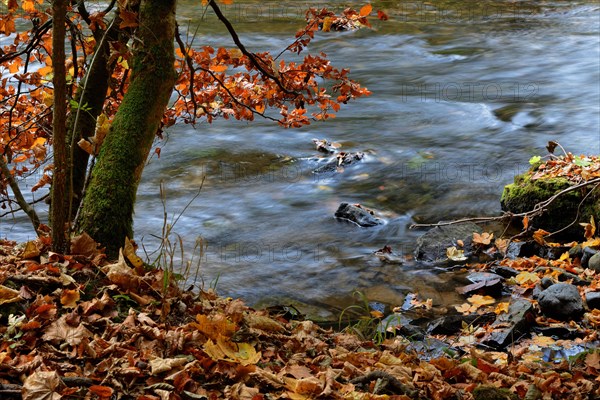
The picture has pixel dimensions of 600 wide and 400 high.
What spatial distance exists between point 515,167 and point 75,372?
8.19 m

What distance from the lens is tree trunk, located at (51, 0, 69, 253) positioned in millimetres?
3439

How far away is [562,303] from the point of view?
558 centimetres

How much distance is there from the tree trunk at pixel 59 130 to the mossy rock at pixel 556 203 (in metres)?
5.30

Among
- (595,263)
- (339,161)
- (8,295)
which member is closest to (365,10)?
(595,263)

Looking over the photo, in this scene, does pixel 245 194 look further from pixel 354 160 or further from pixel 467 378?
pixel 467 378

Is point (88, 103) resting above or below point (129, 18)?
below

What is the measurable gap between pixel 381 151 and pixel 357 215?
2670 mm

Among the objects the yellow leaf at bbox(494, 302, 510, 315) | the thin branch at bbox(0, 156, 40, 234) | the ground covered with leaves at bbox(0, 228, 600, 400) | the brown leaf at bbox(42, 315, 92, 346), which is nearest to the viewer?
the ground covered with leaves at bbox(0, 228, 600, 400)

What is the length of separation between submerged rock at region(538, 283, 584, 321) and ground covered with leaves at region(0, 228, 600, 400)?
126 cm

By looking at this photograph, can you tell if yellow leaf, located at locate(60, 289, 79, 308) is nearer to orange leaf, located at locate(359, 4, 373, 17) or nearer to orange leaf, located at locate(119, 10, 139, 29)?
orange leaf, located at locate(119, 10, 139, 29)

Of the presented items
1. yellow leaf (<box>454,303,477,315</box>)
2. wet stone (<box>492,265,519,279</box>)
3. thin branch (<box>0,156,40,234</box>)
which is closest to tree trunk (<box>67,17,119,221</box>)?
thin branch (<box>0,156,40,234</box>)

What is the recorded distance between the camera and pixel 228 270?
23.1ft

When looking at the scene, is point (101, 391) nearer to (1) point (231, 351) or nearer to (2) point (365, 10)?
(1) point (231, 351)

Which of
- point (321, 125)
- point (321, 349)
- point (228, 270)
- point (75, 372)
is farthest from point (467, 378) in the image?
point (321, 125)
